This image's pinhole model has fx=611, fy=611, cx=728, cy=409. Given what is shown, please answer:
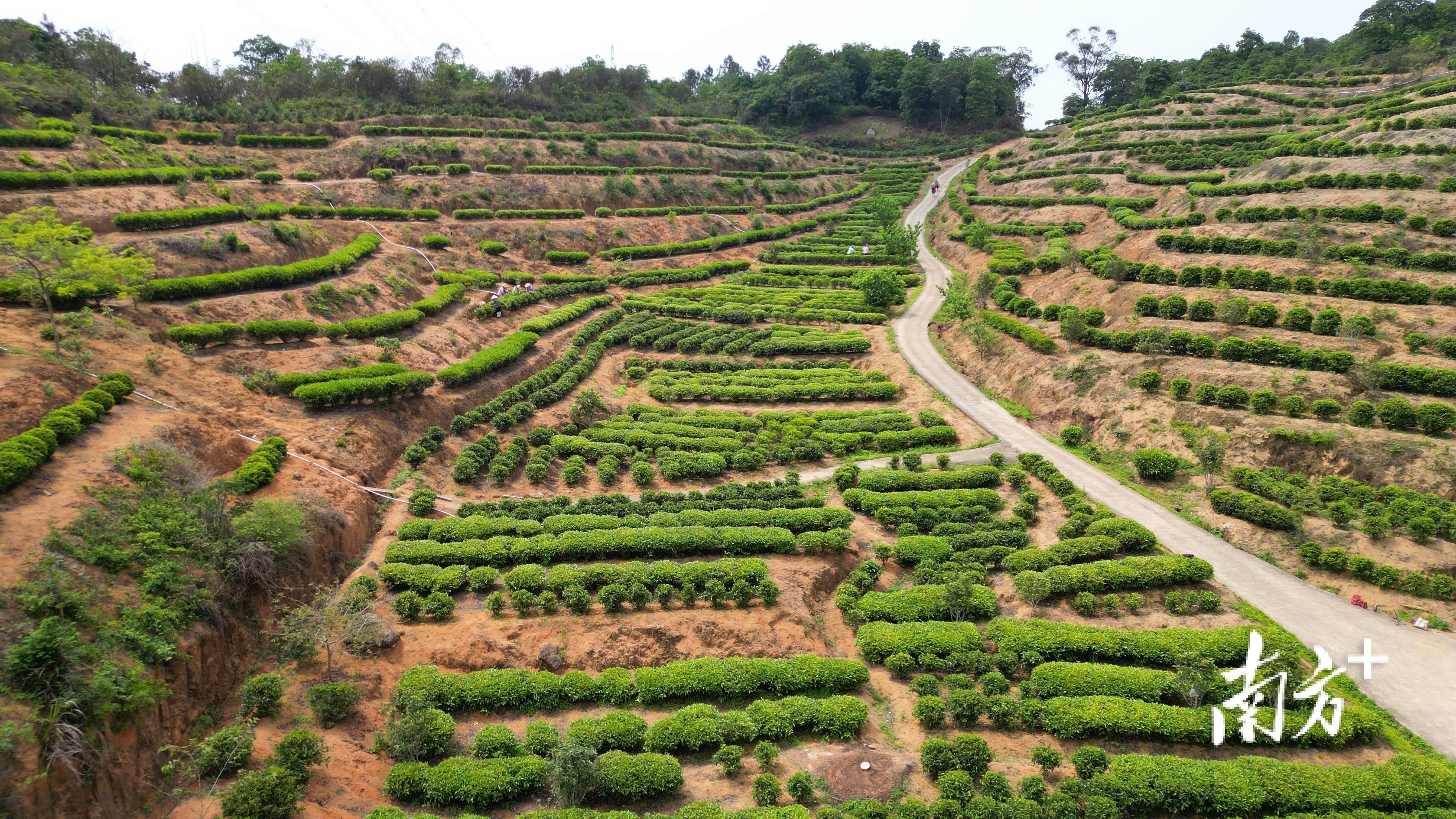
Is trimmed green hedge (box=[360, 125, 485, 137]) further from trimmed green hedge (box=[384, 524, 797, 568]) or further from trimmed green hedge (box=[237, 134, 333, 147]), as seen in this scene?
trimmed green hedge (box=[384, 524, 797, 568])

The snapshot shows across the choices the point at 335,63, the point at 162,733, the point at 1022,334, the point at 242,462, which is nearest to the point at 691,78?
the point at 335,63

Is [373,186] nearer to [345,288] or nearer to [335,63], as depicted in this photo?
[345,288]

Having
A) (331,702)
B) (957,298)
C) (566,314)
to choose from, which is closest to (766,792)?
(331,702)

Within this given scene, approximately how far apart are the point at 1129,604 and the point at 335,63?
110453mm

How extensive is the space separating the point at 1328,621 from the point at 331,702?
1324 inches

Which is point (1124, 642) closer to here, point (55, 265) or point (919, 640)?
point (919, 640)

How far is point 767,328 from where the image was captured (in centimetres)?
5544

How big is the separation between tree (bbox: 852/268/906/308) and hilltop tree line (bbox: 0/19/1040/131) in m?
59.4

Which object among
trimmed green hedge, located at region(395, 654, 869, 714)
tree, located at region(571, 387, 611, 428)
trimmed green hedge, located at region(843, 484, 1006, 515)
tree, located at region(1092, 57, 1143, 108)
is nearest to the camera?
trimmed green hedge, located at region(395, 654, 869, 714)

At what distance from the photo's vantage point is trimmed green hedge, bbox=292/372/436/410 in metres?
30.4

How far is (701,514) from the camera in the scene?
2862 cm
